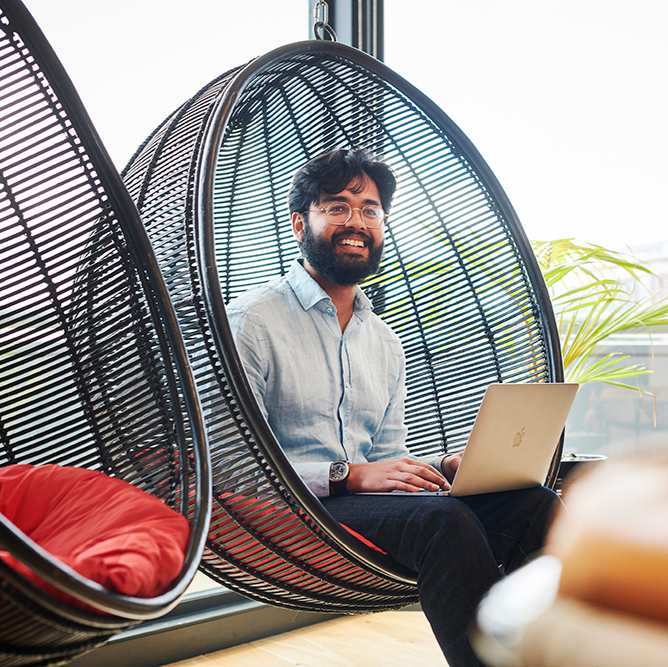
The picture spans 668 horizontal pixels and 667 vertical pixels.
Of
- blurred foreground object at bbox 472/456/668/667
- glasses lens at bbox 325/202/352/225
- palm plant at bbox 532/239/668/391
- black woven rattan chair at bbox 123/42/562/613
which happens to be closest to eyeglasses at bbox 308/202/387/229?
glasses lens at bbox 325/202/352/225

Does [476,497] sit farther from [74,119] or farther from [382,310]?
[74,119]

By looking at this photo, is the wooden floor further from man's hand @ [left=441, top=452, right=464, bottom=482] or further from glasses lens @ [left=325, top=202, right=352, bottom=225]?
glasses lens @ [left=325, top=202, right=352, bottom=225]

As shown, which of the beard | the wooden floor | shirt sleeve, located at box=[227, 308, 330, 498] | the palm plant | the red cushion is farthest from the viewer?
the palm plant

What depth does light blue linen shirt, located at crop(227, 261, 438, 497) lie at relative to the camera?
5.00 ft

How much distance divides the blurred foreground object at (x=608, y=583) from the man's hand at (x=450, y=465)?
1.03m

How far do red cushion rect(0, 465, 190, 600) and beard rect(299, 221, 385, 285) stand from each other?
2.92ft

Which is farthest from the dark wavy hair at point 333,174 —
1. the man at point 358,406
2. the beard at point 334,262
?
the beard at point 334,262

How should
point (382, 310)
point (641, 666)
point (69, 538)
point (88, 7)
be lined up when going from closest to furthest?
1. point (641, 666)
2. point (69, 538)
3. point (88, 7)
4. point (382, 310)

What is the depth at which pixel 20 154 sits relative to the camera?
1120mm

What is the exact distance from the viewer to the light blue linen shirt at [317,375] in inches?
60.0

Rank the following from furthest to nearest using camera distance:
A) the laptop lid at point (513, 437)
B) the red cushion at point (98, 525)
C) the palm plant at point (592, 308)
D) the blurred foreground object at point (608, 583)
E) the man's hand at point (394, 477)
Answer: the palm plant at point (592, 308)
the man's hand at point (394, 477)
the laptop lid at point (513, 437)
the red cushion at point (98, 525)
the blurred foreground object at point (608, 583)

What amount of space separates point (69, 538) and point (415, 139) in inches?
53.4

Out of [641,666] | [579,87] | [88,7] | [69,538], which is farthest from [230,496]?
[579,87]

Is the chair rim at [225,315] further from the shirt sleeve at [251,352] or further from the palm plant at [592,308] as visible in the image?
the palm plant at [592,308]
